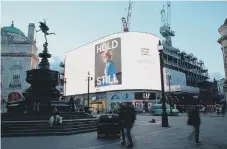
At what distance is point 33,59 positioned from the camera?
7756cm

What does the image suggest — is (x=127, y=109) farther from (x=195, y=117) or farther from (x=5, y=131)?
(x=5, y=131)

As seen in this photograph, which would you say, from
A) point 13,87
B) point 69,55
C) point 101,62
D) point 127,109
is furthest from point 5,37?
point 127,109

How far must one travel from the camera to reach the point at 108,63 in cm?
6612

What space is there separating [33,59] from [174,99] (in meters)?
48.5

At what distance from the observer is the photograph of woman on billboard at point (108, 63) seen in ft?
209

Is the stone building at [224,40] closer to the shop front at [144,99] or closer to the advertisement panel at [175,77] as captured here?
the shop front at [144,99]

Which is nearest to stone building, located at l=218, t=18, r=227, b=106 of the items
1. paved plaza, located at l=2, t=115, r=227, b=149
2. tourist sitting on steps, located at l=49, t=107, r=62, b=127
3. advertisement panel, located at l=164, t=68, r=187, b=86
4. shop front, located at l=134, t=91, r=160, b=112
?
shop front, located at l=134, t=91, r=160, b=112

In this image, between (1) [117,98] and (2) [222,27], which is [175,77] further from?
(2) [222,27]

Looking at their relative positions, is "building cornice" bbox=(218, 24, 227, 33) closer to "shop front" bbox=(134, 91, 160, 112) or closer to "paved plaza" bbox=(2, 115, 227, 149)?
"shop front" bbox=(134, 91, 160, 112)

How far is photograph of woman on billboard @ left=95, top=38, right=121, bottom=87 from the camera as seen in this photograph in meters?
63.6

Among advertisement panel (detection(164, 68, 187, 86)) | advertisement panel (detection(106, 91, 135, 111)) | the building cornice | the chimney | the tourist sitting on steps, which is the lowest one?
the tourist sitting on steps

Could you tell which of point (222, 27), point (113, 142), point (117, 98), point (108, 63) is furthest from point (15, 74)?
point (113, 142)

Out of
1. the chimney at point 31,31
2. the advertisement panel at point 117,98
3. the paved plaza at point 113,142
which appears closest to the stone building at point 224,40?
the advertisement panel at point 117,98

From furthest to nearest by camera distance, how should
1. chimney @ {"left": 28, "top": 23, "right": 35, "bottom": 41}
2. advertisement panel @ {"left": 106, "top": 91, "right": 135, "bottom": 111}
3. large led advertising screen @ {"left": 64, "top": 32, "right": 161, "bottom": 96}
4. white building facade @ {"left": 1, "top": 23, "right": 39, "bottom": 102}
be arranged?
chimney @ {"left": 28, "top": 23, "right": 35, "bottom": 41}
white building facade @ {"left": 1, "top": 23, "right": 39, "bottom": 102}
advertisement panel @ {"left": 106, "top": 91, "right": 135, "bottom": 111}
large led advertising screen @ {"left": 64, "top": 32, "right": 161, "bottom": 96}
